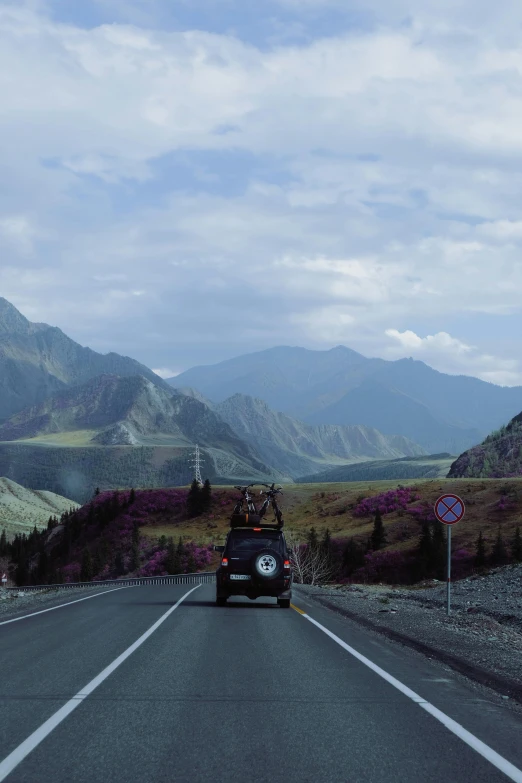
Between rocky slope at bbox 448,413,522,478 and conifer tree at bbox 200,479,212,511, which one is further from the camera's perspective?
rocky slope at bbox 448,413,522,478

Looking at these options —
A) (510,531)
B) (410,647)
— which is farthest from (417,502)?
(410,647)

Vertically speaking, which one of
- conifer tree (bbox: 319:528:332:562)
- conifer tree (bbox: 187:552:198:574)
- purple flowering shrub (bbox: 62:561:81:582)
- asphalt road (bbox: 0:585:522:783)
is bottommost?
purple flowering shrub (bbox: 62:561:81:582)

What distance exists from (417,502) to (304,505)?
3188 cm

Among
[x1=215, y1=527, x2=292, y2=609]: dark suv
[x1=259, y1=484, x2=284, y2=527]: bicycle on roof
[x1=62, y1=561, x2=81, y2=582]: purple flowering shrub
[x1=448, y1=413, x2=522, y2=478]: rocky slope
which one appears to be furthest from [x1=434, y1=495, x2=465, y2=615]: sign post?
[x1=448, y1=413, x2=522, y2=478]: rocky slope

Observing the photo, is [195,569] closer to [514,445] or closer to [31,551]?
[31,551]

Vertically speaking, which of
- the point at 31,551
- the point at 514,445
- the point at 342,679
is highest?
the point at 514,445

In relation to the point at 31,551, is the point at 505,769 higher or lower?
higher

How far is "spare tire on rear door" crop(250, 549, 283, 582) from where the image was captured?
2425cm

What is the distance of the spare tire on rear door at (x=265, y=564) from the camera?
955 inches

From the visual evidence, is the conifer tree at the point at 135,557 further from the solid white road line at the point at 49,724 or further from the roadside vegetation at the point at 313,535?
the solid white road line at the point at 49,724

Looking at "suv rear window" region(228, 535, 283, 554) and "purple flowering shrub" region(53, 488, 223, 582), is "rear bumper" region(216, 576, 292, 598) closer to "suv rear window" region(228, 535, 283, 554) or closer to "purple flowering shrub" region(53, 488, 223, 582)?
"suv rear window" region(228, 535, 283, 554)

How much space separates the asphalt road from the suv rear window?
8.87m

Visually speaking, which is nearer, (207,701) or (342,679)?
(207,701)

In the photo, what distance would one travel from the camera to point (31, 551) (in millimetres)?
142125
